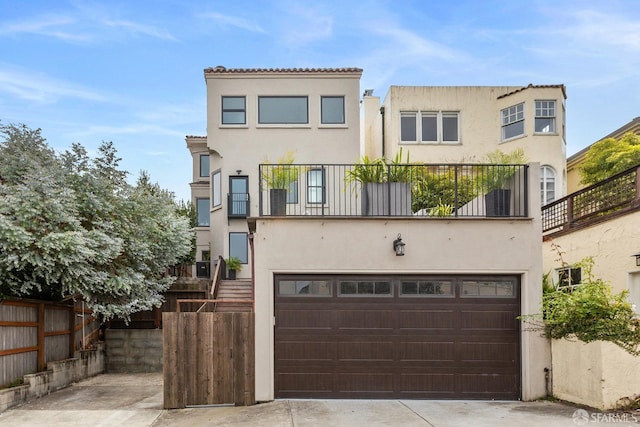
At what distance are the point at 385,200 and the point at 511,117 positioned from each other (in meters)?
13.8

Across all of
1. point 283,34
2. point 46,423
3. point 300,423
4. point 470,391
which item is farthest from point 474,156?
point 46,423

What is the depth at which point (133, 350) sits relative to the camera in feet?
53.1

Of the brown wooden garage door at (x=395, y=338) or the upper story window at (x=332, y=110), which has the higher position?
the upper story window at (x=332, y=110)

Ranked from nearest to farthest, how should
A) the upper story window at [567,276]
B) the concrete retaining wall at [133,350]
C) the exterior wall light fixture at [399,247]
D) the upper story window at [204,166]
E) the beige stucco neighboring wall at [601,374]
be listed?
the beige stucco neighboring wall at [601,374] → the exterior wall light fixture at [399,247] → the upper story window at [567,276] → the concrete retaining wall at [133,350] → the upper story window at [204,166]

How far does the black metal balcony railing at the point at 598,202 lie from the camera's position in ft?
35.0

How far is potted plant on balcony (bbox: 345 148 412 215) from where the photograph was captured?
1045 cm

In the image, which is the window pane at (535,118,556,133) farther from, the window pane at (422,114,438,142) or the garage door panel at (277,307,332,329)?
the garage door panel at (277,307,332,329)

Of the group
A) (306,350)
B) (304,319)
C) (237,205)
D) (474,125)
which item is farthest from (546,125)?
(306,350)

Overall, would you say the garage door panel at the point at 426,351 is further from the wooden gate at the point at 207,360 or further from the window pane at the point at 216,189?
the window pane at the point at 216,189

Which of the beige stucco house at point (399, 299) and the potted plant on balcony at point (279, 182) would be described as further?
the potted plant on balcony at point (279, 182)

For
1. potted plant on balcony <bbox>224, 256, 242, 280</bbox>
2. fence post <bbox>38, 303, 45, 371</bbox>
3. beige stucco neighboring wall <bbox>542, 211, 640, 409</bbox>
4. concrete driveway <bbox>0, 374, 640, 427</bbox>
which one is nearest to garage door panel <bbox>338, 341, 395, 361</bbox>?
concrete driveway <bbox>0, 374, 640, 427</bbox>

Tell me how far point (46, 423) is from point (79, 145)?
6.89 metres

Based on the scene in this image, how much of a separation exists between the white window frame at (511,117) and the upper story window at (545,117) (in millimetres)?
553

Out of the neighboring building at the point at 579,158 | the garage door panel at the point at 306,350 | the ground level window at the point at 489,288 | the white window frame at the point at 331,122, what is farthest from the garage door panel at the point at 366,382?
the neighboring building at the point at 579,158
